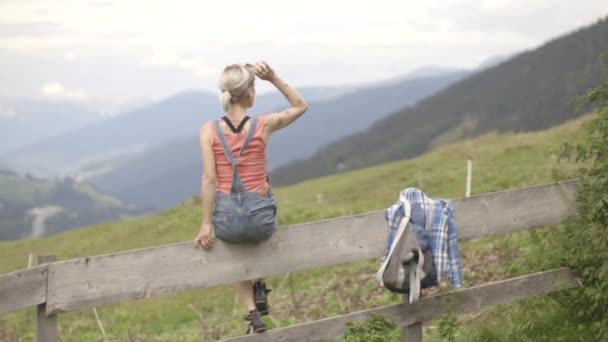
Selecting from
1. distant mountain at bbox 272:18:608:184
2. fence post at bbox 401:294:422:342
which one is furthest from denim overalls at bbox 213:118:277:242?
distant mountain at bbox 272:18:608:184

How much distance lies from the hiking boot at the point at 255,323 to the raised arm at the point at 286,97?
147cm

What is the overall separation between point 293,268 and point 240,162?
0.95 meters

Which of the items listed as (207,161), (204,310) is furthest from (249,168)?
(204,310)

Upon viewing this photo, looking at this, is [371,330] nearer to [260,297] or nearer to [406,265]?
[406,265]

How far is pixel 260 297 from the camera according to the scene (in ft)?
20.1

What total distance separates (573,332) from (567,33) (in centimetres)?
18445

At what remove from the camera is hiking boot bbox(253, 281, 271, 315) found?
6.12 metres

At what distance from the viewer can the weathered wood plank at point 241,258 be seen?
5246 mm

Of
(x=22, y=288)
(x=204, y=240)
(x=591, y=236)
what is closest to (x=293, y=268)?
(x=204, y=240)

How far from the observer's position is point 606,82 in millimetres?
6836

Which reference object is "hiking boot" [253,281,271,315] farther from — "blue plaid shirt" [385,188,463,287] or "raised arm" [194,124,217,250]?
"blue plaid shirt" [385,188,463,287]

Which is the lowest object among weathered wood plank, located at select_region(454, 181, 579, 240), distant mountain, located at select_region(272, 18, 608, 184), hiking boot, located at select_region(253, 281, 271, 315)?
hiking boot, located at select_region(253, 281, 271, 315)

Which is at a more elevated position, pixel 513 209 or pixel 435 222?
pixel 513 209

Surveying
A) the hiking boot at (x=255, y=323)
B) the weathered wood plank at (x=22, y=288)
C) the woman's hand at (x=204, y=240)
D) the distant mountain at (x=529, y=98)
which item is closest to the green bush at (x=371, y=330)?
the hiking boot at (x=255, y=323)
